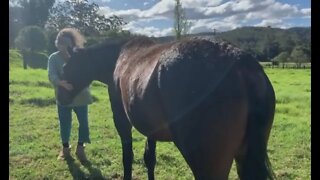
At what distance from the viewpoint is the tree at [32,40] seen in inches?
786

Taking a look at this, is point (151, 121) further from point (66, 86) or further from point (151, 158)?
point (66, 86)

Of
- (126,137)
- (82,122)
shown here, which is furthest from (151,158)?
(82,122)

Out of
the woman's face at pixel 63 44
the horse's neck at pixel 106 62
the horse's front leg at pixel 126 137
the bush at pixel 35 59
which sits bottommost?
the horse's front leg at pixel 126 137

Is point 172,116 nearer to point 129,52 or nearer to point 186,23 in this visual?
point 129,52

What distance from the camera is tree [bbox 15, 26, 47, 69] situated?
20.0m

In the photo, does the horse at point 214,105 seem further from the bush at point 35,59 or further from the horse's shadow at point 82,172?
the bush at point 35,59

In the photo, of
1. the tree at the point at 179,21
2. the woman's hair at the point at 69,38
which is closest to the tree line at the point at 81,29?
the tree at the point at 179,21

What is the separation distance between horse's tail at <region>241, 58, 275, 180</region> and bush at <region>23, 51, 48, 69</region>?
2111 centimetres

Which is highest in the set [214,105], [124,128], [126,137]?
[214,105]

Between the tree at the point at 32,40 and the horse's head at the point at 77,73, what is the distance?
1560 centimetres

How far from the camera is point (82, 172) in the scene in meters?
4.70

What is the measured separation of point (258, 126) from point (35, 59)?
71.7ft

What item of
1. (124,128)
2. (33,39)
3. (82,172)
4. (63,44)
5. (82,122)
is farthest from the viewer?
(33,39)

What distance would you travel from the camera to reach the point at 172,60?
2699mm
